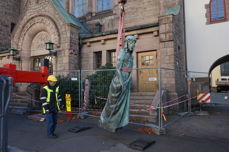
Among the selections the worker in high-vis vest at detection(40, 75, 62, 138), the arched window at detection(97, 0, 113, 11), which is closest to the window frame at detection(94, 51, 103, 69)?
the arched window at detection(97, 0, 113, 11)

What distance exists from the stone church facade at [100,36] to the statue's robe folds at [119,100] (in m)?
4.58

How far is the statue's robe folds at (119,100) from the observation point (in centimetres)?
473

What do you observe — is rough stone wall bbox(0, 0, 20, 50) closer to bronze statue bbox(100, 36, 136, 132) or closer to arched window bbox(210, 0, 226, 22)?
bronze statue bbox(100, 36, 136, 132)

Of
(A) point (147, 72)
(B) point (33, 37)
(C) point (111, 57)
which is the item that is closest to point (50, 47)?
(B) point (33, 37)

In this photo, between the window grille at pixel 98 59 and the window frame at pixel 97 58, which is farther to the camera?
the window grille at pixel 98 59

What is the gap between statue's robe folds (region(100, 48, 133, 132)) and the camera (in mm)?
4730

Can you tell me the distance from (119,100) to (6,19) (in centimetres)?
1709

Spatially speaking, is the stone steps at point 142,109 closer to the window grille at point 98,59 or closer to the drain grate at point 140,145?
the drain grate at point 140,145

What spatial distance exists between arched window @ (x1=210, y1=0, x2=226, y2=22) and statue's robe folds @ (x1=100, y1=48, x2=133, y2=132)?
9.03 meters

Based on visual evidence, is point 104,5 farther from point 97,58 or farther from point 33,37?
point 33,37

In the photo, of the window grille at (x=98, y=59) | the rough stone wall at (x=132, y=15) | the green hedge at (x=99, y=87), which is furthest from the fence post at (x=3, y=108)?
the rough stone wall at (x=132, y=15)

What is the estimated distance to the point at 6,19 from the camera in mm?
16828

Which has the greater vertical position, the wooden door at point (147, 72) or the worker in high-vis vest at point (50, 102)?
the wooden door at point (147, 72)

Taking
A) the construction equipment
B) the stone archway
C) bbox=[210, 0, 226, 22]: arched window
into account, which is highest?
bbox=[210, 0, 226, 22]: arched window
